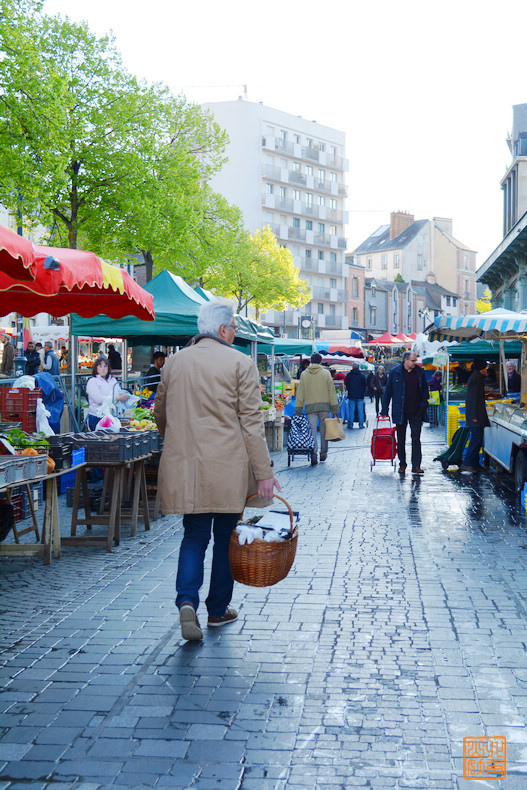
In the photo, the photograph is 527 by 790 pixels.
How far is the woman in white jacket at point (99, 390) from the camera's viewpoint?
11453 mm

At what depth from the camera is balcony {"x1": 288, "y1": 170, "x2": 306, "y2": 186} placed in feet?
244

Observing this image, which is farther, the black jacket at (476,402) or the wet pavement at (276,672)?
the black jacket at (476,402)

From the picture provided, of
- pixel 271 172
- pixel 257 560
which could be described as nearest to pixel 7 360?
pixel 257 560

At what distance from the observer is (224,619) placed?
18.4ft

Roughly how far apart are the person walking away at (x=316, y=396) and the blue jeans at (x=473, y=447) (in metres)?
2.53

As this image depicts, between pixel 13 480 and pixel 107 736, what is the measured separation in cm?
330

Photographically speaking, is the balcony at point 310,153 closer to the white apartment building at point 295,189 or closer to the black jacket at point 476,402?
the white apartment building at point 295,189

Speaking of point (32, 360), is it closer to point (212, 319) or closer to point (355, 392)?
point (355, 392)

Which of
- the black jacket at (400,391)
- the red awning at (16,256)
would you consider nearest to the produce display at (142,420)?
the red awning at (16,256)

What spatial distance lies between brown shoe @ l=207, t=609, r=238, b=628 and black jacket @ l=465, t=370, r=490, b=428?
8.77m

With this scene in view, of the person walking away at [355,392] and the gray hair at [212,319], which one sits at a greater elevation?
the gray hair at [212,319]

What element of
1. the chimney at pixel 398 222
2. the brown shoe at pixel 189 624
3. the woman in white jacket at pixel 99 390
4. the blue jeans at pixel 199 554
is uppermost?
the chimney at pixel 398 222

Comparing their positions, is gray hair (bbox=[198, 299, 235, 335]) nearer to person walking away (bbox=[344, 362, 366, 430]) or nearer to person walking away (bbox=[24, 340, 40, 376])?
person walking away (bbox=[24, 340, 40, 376])

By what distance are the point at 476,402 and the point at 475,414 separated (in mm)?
248
